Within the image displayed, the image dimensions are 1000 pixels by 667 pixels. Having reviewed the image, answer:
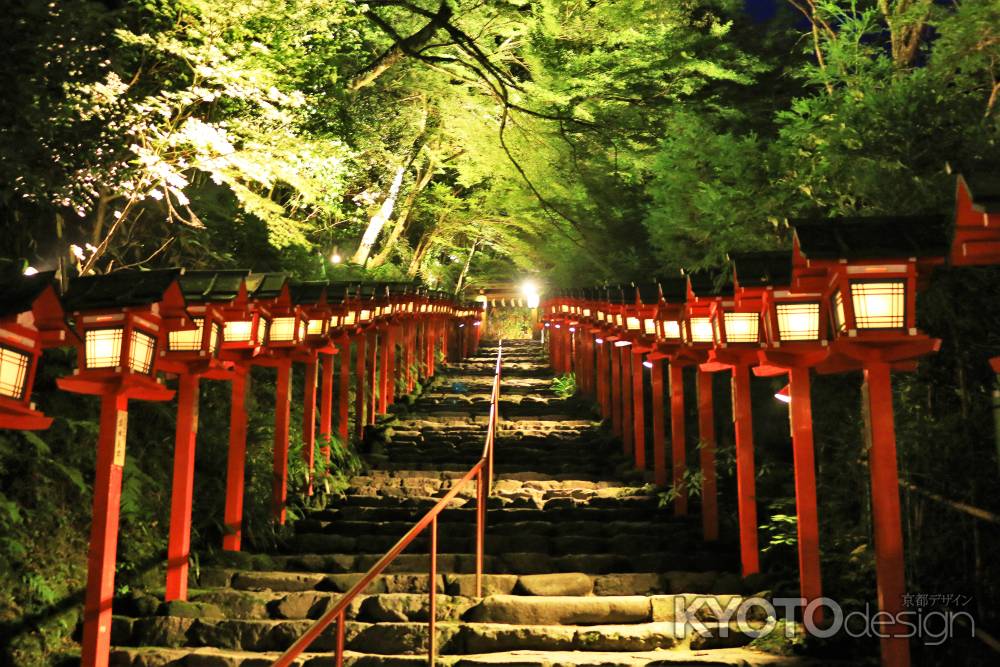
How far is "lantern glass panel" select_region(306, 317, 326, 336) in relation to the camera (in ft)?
37.8

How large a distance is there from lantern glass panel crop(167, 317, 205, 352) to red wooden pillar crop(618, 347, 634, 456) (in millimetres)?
9331

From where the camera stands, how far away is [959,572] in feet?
22.5

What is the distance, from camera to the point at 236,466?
32.0 feet

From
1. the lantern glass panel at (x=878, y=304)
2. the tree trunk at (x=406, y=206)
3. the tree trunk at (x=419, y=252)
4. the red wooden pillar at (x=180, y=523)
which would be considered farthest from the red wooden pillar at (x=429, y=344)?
the lantern glass panel at (x=878, y=304)

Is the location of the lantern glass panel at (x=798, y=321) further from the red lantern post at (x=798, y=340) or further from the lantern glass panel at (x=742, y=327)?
the lantern glass panel at (x=742, y=327)

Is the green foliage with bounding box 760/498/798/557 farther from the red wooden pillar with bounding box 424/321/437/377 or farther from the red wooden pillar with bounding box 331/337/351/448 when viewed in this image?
the red wooden pillar with bounding box 424/321/437/377

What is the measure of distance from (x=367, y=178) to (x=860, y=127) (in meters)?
17.0

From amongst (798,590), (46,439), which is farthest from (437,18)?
(798,590)

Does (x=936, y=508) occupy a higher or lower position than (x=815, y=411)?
lower

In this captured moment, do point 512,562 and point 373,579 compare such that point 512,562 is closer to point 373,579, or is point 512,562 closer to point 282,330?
point 282,330

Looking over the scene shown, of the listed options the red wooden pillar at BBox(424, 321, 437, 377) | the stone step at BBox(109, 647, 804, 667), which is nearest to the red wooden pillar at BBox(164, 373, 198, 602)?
the stone step at BBox(109, 647, 804, 667)

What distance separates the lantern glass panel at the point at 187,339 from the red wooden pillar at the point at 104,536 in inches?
66.9

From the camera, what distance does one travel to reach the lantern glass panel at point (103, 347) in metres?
6.24

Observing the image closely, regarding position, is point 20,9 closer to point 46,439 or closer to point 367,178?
point 46,439
